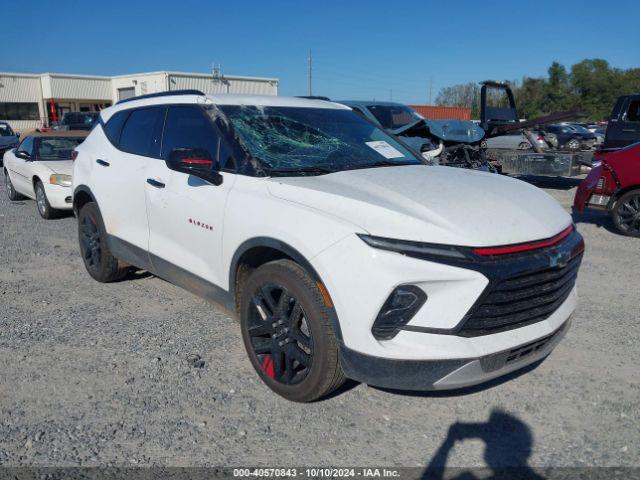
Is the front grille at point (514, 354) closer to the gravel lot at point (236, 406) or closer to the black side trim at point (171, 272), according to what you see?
the gravel lot at point (236, 406)

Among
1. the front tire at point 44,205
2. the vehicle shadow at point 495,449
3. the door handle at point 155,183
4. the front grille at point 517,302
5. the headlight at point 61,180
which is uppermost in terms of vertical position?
the door handle at point 155,183

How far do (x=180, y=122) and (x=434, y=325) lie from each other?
2680 mm

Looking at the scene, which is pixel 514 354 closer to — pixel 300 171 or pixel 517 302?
pixel 517 302

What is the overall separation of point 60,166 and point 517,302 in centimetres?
858

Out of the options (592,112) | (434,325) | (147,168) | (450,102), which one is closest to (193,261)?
(147,168)

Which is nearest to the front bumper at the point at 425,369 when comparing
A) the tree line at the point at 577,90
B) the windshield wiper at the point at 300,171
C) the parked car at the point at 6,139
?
the windshield wiper at the point at 300,171

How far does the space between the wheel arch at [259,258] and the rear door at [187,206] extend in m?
0.13

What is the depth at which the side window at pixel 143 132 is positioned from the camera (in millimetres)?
4703

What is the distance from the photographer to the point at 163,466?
285cm

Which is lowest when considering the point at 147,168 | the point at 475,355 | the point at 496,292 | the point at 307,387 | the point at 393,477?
the point at 393,477

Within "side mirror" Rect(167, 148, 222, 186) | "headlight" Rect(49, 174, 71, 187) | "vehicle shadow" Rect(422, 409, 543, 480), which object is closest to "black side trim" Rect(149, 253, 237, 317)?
"side mirror" Rect(167, 148, 222, 186)

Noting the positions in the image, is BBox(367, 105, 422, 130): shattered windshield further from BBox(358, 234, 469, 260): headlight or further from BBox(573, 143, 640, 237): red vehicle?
BBox(358, 234, 469, 260): headlight

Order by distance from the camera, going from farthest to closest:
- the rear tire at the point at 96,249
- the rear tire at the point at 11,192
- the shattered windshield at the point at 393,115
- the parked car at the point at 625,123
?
the parked car at the point at 625,123
the rear tire at the point at 11,192
the shattered windshield at the point at 393,115
the rear tire at the point at 96,249

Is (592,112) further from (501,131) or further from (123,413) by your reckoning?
(123,413)
